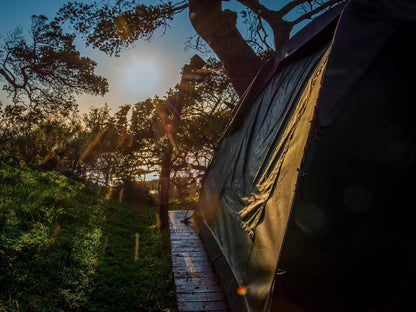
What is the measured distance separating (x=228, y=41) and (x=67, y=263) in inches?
202

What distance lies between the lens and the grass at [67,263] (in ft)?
9.41

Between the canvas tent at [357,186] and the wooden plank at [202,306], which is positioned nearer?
the canvas tent at [357,186]

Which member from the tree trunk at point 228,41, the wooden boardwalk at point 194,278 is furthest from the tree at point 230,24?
the wooden boardwalk at point 194,278

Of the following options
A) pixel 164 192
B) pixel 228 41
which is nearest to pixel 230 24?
pixel 228 41

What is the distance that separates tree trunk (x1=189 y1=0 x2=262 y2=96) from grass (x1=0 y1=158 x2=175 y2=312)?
4.03 metres

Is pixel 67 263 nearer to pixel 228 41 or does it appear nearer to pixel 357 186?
pixel 357 186

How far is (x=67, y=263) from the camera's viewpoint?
3.75m

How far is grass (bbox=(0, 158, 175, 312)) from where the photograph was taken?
113 inches

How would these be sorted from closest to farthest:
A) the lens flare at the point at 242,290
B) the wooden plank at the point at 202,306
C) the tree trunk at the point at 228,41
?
1. the lens flare at the point at 242,290
2. the wooden plank at the point at 202,306
3. the tree trunk at the point at 228,41

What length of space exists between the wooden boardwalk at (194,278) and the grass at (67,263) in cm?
55

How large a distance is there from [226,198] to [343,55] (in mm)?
1906

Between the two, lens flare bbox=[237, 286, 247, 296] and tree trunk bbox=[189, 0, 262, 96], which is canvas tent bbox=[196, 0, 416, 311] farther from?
Result: tree trunk bbox=[189, 0, 262, 96]

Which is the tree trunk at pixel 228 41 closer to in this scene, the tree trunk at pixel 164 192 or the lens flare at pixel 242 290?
the tree trunk at pixel 164 192

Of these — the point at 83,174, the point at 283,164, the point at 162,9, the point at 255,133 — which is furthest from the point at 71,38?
the point at 283,164
